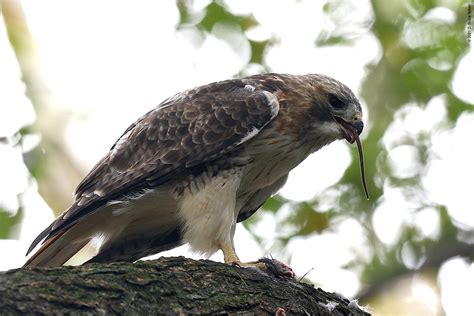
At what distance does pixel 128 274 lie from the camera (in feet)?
12.6

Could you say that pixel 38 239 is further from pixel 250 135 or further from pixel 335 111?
pixel 335 111

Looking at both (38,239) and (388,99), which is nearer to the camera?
(38,239)

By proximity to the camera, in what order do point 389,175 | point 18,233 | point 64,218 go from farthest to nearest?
point 389,175, point 18,233, point 64,218

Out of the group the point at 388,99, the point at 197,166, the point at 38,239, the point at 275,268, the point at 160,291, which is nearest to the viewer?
the point at 160,291

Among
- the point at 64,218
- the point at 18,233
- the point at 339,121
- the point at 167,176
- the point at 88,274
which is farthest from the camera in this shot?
the point at 18,233

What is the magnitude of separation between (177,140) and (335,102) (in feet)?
3.91

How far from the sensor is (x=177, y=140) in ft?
18.4

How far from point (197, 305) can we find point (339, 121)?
95.1 inches

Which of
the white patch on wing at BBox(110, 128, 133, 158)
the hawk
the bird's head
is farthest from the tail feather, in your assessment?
the bird's head

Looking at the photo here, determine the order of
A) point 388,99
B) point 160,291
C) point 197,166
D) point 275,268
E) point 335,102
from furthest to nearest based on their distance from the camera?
point 388,99 → point 335,102 → point 197,166 → point 275,268 → point 160,291

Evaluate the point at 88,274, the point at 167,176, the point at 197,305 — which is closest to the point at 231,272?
the point at 197,305

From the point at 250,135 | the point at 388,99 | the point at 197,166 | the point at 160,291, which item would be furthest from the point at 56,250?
the point at 388,99

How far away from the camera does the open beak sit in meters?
5.83

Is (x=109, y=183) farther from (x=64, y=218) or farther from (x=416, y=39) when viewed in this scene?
(x=416, y=39)
